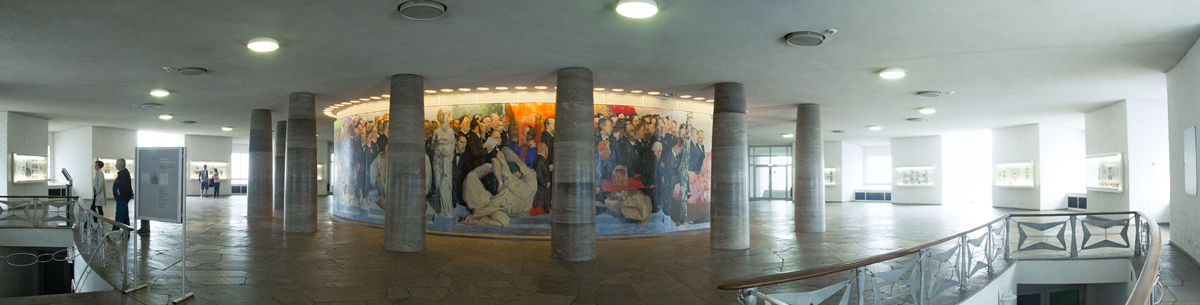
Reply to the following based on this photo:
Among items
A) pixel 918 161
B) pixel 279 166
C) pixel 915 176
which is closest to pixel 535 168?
pixel 279 166

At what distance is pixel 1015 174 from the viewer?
2573 cm

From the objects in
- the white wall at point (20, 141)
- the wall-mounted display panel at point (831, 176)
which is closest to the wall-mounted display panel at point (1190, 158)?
the wall-mounted display panel at point (831, 176)

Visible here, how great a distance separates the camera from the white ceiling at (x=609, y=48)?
24.9 feet

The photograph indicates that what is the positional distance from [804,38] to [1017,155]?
2196 centimetres

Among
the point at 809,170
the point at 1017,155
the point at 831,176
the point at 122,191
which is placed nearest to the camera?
the point at 122,191

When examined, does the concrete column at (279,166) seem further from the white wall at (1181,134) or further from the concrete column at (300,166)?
the white wall at (1181,134)

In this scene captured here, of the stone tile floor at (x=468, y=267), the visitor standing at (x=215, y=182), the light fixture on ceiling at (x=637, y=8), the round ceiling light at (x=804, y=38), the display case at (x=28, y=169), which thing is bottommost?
the stone tile floor at (x=468, y=267)

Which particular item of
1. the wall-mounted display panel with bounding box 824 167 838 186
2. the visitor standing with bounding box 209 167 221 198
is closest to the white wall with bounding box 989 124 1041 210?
the wall-mounted display panel with bounding box 824 167 838 186

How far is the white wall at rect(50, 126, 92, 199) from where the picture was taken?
25.6 meters

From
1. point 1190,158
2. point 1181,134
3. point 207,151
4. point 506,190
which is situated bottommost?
point 506,190

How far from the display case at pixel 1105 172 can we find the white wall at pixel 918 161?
443 inches

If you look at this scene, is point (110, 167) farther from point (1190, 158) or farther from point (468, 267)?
point (1190, 158)

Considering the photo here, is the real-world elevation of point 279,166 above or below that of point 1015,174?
above

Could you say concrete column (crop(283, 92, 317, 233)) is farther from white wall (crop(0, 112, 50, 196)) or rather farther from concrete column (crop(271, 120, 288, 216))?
white wall (crop(0, 112, 50, 196))
